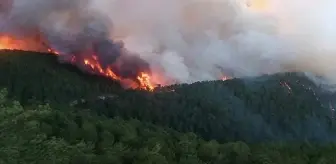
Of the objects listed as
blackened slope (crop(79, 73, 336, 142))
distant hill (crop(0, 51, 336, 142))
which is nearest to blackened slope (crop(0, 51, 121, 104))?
distant hill (crop(0, 51, 336, 142))

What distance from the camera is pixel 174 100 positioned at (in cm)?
11538

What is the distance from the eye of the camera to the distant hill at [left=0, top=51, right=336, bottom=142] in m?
103

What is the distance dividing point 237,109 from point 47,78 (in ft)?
129

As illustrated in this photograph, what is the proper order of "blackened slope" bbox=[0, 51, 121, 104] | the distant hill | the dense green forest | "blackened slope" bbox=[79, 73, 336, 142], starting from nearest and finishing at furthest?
1. the dense green forest
2. the distant hill
3. "blackened slope" bbox=[79, 73, 336, 142]
4. "blackened slope" bbox=[0, 51, 121, 104]

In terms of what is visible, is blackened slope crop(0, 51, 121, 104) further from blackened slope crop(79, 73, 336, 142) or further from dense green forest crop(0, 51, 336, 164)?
blackened slope crop(79, 73, 336, 142)

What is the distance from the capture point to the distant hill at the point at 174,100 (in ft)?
338

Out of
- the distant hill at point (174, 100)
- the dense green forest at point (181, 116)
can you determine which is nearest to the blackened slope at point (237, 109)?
the distant hill at point (174, 100)

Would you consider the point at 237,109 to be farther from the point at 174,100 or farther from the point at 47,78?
the point at 47,78

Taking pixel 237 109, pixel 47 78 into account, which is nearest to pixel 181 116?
pixel 237 109

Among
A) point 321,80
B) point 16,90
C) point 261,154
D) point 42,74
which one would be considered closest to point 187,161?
point 261,154

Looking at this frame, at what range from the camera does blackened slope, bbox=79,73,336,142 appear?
105 meters

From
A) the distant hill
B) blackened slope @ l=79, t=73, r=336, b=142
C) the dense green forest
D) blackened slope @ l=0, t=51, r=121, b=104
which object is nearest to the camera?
the dense green forest

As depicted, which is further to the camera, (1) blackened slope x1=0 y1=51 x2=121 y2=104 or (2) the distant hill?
(1) blackened slope x1=0 y1=51 x2=121 y2=104

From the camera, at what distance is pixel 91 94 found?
115 metres
